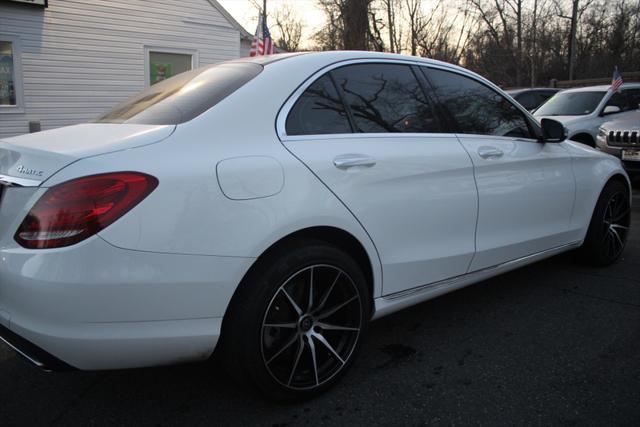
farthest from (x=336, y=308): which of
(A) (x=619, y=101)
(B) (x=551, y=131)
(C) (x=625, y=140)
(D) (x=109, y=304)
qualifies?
(A) (x=619, y=101)

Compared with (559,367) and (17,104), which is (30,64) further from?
(559,367)

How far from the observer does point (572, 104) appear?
1003 centimetres

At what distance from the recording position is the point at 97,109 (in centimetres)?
1223

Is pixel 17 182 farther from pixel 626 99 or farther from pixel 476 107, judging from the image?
pixel 626 99

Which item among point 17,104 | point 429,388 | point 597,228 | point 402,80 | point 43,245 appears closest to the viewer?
point 43,245

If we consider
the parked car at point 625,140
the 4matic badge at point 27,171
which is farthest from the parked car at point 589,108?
the 4matic badge at point 27,171

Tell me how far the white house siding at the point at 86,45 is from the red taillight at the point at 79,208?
34.5ft

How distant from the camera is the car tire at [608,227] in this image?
418cm

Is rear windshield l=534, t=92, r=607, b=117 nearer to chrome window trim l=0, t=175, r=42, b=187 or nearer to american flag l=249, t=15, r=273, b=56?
american flag l=249, t=15, r=273, b=56

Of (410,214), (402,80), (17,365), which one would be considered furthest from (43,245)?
(402,80)

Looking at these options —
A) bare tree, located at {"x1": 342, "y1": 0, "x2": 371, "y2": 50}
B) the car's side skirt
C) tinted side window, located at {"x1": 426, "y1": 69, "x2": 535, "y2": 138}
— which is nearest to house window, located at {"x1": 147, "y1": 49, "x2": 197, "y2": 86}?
tinted side window, located at {"x1": 426, "y1": 69, "x2": 535, "y2": 138}

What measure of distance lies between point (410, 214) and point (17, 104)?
10916 millimetres

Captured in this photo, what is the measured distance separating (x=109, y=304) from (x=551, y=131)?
3.09 meters

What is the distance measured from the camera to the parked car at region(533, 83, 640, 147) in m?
9.30
